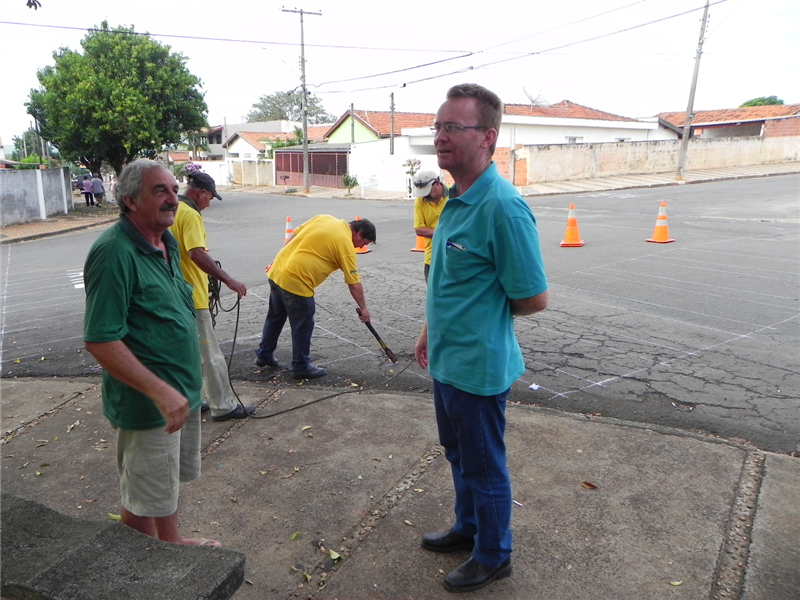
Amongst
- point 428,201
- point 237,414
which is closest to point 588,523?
point 237,414

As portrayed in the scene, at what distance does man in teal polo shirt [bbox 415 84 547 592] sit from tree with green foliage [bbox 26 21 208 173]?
27410 mm

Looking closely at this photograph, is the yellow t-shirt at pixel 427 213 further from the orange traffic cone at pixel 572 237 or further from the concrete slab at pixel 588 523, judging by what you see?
the orange traffic cone at pixel 572 237

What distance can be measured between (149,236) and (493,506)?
180 cm

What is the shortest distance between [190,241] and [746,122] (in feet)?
170

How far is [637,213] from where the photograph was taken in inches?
723

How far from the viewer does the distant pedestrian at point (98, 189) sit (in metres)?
29.4

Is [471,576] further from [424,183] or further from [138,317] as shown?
[424,183]

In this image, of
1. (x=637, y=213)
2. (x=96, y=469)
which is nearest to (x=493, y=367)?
(x=96, y=469)

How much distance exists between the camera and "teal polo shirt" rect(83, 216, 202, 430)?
7.59 feet

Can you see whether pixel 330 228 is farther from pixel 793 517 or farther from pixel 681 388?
pixel 793 517

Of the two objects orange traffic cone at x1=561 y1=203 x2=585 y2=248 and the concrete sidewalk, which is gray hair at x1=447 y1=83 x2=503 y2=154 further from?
orange traffic cone at x1=561 y1=203 x2=585 y2=248

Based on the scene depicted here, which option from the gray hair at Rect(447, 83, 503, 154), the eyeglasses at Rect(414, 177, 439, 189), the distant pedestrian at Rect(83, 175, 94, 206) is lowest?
the distant pedestrian at Rect(83, 175, 94, 206)

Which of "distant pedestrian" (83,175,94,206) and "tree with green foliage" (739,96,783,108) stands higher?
"tree with green foliage" (739,96,783,108)

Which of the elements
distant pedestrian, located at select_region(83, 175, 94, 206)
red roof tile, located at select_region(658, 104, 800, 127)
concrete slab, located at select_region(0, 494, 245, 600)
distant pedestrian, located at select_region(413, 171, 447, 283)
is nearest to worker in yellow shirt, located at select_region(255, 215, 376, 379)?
distant pedestrian, located at select_region(413, 171, 447, 283)
